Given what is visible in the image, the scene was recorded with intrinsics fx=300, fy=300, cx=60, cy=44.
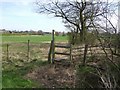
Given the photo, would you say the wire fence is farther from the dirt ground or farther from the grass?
the dirt ground

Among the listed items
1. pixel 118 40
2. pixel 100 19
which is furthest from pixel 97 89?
pixel 100 19

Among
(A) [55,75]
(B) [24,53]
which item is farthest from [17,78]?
(B) [24,53]

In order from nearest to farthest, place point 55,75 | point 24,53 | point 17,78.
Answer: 1. point 17,78
2. point 55,75
3. point 24,53

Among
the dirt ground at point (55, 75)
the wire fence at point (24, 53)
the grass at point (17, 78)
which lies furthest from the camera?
the wire fence at point (24, 53)

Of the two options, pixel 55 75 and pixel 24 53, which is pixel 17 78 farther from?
pixel 24 53

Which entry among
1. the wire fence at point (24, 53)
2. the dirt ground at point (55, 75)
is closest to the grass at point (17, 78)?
the dirt ground at point (55, 75)

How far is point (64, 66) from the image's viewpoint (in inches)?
553

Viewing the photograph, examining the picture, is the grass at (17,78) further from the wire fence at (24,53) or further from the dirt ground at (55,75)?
the wire fence at (24,53)

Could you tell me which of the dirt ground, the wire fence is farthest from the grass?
the wire fence

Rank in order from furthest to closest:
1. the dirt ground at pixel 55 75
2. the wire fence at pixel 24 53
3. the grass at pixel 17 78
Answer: the wire fence at pixel 24 53 → the dirt ground at pixel 55 75 → the grass at pixel 17 78

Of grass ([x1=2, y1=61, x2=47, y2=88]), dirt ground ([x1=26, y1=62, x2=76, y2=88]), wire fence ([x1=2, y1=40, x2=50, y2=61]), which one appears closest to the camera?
grass ([x1=2, y1=61, x2=47, y2=88])

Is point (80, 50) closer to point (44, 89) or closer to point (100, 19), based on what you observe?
point (44, 89)

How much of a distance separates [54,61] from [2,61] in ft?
10.5

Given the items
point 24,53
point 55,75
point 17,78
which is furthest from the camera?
point 24,53
